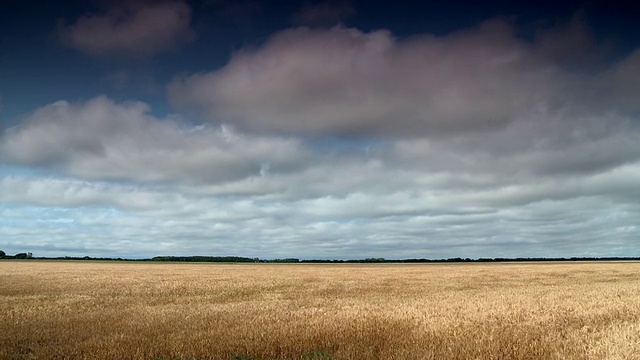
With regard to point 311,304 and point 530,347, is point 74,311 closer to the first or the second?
point 311,304

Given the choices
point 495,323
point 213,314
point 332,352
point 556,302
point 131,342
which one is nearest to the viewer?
point 332,352

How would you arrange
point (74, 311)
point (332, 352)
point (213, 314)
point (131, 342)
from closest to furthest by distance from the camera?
1. point (332, 352)
2. point (131, 342)
3. point (213, 314)
4. point (74, 311)

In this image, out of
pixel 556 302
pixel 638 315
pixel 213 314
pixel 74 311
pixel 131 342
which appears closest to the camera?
pixel 131 342

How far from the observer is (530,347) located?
1184 cm

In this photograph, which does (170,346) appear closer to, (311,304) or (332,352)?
(332,352)

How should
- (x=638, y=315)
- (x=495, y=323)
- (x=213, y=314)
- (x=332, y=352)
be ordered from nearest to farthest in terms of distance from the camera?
(x=332, y=352)
(x=495, y=323)
(x=638, y=315)
(x=213, y=314)

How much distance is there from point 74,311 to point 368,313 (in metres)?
11.8

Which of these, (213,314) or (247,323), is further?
(213,314)

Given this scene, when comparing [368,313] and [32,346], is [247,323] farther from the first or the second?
[32,346]

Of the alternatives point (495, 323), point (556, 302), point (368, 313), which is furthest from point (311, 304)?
point (556, 302)

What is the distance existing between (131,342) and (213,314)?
6499 mm

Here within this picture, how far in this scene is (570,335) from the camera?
13570 millimetres

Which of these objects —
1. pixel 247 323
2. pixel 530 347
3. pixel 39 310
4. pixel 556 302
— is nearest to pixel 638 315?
pixel 556 302

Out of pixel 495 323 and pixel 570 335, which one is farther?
pixel 495 323
